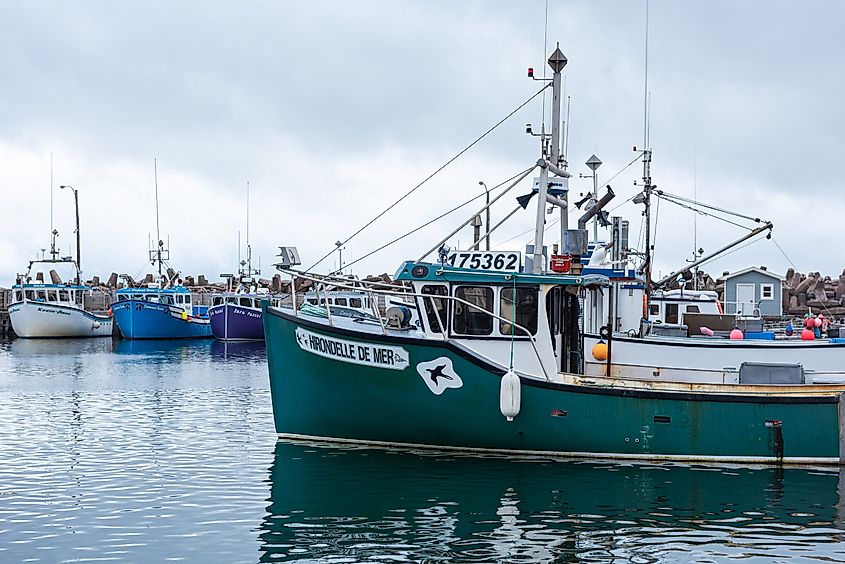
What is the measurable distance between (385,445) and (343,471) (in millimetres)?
1367

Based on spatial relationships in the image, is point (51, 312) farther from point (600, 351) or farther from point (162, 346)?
point (600, 351)

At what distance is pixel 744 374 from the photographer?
18078mm

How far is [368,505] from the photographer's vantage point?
1502cm

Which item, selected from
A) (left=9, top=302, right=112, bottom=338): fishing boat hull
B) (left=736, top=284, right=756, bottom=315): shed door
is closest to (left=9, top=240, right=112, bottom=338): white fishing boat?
(left=9, top=302, right=112, bottom=338): fishing boat hull

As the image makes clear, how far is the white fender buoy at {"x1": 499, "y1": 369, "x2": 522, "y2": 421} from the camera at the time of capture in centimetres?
1677

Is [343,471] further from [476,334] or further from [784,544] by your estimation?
[784,544]

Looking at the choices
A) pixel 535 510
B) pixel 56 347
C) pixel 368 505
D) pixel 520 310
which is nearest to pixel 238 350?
pixel 56 347

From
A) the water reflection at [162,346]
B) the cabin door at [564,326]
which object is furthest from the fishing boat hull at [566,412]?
the water reflection at [162,346]

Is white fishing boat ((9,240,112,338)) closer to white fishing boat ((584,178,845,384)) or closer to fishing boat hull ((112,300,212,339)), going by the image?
fishing boat hull ((112,300,212,339))

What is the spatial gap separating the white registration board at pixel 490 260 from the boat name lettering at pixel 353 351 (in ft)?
6.18

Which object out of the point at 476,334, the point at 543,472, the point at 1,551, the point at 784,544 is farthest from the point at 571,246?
the point at 1,551

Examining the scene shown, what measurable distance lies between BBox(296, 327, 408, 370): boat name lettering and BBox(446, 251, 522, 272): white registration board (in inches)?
74.2

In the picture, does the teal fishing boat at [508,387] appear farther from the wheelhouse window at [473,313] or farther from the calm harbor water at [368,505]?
the calm harbor water at [368,505]

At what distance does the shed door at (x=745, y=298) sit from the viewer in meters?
48.8
